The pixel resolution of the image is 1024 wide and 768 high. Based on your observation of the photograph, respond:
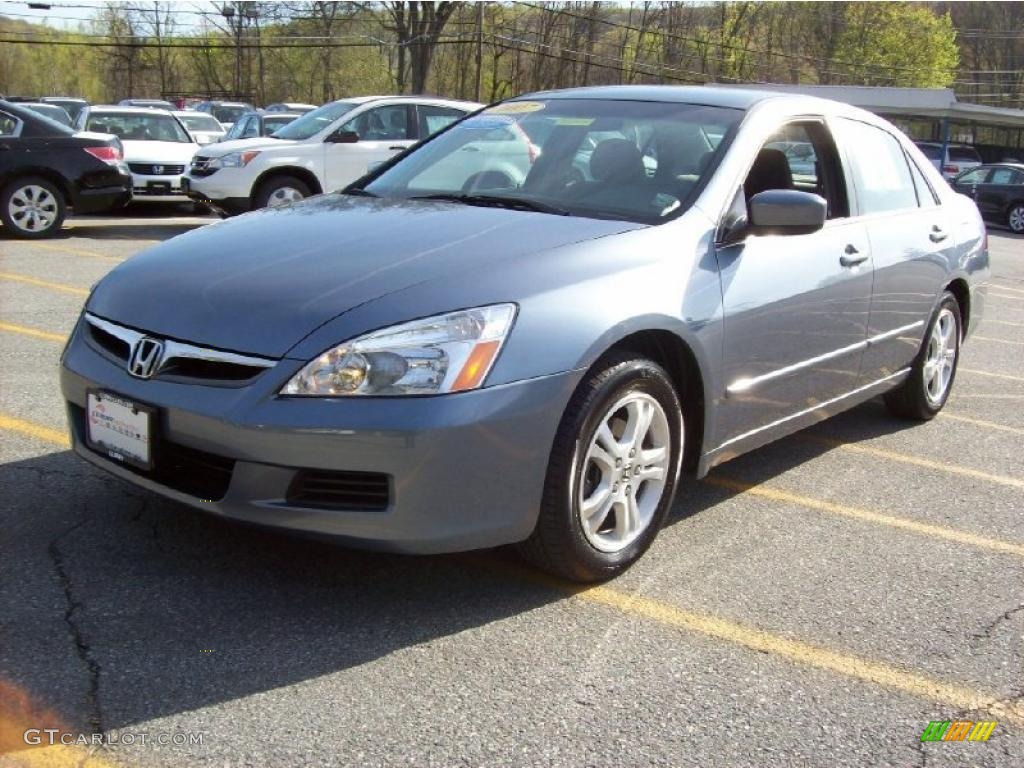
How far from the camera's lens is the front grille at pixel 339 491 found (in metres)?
2.82

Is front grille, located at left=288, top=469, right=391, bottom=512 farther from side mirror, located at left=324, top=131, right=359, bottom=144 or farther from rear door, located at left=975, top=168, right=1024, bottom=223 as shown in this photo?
rear door, located at left=975, top=168, right=1024, bottom=223

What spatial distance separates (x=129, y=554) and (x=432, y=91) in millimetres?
53834

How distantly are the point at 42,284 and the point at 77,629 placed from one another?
619cm

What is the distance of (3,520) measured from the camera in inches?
139

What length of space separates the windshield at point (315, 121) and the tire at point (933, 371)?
868cm

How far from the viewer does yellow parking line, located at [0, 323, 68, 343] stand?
248 inches

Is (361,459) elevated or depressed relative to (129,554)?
elevated

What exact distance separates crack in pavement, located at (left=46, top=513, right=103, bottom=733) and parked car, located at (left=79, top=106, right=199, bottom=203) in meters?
11.1

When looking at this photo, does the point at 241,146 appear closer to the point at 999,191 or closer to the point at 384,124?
the point at 384,124

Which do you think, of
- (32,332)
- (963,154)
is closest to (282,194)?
(32,332)

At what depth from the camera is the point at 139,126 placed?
613 inches

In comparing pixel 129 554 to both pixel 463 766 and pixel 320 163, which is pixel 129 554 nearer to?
pixel 463 766

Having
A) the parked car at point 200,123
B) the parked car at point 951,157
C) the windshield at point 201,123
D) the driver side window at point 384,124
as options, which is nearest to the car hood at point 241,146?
the driver side window at point 384,124

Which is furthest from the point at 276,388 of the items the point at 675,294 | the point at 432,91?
the point at 432,91
